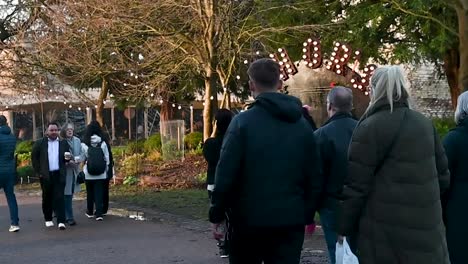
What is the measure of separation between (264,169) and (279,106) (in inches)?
16.9

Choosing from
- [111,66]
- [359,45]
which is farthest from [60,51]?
[359,45]

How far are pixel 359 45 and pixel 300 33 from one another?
1.89 m

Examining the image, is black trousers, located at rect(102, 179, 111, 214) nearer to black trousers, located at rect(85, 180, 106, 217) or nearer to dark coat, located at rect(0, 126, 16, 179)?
black trousers, located at rect(85, 180, 106, 217)

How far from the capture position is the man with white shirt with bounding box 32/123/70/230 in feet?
38.9

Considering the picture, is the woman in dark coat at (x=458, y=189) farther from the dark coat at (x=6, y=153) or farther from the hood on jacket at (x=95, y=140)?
the hood on jacket at (x=95, y=140)

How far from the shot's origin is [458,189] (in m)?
5.42

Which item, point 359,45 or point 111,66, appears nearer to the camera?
→ point 359,45

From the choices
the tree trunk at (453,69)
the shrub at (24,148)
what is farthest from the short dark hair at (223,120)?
the shrub at (24,148)

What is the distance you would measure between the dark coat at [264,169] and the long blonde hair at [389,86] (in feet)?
1.87

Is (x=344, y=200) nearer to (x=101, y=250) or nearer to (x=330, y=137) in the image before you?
(x=330, y=137)

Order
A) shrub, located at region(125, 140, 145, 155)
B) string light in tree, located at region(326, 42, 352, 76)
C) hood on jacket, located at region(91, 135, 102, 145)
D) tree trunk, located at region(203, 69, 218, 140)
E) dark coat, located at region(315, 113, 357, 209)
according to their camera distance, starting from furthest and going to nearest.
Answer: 1. shrub, located at region(125, 140, 145, 155)
2. tree trunk, located at region(203, 69, 218, 140)
3. string light in tree, located at region(326, 42, 352, 76)
4. hood on jacket, located at region(91, 135, 102, 145)
5. dark coat, located at region(315, 113, 357, 209)

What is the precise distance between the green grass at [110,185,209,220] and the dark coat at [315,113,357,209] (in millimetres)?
6528

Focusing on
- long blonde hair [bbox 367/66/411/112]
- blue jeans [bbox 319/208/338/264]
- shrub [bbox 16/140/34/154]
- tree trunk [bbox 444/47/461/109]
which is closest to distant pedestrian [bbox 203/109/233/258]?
blue jeans [bbox 319/208/338/264]

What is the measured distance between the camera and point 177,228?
11.6 meters
